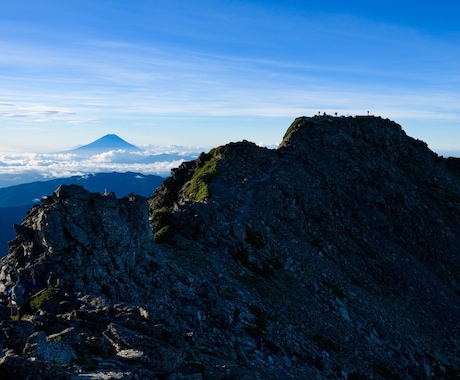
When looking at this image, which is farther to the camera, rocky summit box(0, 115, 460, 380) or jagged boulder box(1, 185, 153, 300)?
jagged boulder box(1, 185, 153, 300)

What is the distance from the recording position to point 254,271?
2026 inches

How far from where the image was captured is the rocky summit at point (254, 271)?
25.9 meters

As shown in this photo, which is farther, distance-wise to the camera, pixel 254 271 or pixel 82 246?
pixel 254 271

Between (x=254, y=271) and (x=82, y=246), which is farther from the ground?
(x=82, y=246)

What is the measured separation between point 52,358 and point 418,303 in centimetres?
5869

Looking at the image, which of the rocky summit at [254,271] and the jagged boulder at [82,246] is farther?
the jagged boulder at [82,246]

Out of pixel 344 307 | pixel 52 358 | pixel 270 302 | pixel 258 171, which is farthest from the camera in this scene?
pixel 258 171

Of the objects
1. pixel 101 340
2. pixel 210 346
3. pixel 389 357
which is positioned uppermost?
pixel 101 340

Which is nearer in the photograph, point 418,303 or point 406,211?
point 418,303

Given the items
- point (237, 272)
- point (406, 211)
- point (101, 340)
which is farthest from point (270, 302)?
point (406, 211)

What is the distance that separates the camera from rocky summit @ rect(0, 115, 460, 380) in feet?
84.8

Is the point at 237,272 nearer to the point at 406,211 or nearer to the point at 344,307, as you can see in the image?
the point at 344,307

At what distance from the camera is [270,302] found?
4547 centimetres

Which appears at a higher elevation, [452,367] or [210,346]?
[210,346]
